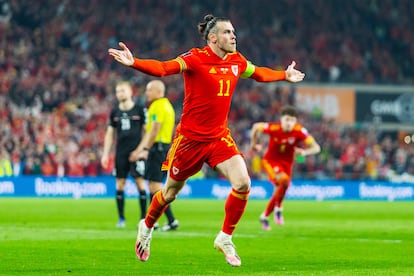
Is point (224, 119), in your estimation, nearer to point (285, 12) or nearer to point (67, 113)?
point (67, 113)

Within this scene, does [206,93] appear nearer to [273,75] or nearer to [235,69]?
[235,69]

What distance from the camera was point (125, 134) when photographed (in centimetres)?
1709

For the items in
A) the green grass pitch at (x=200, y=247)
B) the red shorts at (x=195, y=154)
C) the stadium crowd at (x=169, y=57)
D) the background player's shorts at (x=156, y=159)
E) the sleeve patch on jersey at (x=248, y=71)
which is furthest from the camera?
the stadium crowd at (x=169, y=57)

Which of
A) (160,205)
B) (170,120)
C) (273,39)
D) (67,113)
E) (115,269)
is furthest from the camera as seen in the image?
(273,39)

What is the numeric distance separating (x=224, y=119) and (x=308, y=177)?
27.9 metres

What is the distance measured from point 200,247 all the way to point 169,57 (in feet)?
92.7

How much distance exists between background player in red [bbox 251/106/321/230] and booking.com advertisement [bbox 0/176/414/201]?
47.1 feet

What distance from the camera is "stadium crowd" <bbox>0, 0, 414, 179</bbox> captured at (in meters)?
33.0

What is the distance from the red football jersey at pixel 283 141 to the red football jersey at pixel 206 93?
8142 mm

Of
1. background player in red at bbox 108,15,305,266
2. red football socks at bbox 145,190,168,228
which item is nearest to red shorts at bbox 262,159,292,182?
red football socks at bbox 145,190,168,228

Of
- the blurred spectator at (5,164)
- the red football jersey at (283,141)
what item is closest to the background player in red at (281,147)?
the red football jersey at (283,141)

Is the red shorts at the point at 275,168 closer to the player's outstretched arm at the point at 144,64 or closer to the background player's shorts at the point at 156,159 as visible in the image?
the background player's shorts at the point at 156,159

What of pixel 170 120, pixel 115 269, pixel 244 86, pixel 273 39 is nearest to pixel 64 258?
pixel 115 269

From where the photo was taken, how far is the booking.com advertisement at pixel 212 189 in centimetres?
3164
